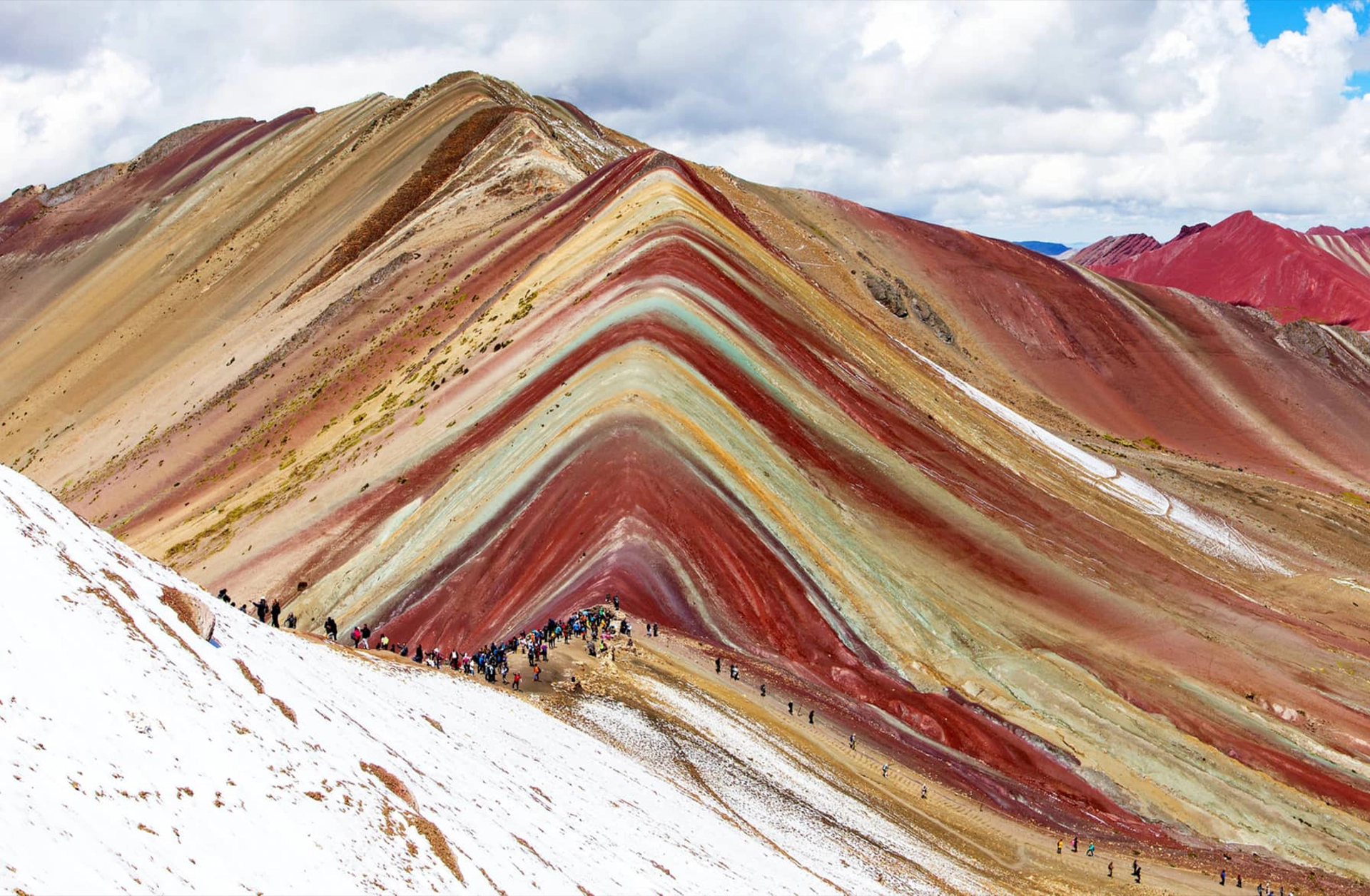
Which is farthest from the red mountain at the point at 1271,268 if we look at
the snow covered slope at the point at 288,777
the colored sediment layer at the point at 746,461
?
the snow covered slope at the point at 288,777

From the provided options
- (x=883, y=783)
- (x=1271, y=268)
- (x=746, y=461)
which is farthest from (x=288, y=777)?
(x=1271, y=268)

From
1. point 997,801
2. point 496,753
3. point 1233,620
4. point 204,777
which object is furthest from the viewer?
point 1233,620

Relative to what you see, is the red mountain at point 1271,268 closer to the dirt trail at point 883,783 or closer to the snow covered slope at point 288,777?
the dirt trail at point 883,783

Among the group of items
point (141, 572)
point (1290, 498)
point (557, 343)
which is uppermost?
point (1290, 498)

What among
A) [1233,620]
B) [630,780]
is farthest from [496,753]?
[1233,620]

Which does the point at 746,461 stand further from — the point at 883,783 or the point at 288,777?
the point at 288,777

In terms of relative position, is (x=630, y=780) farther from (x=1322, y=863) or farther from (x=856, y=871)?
(x=1322, y=863)
